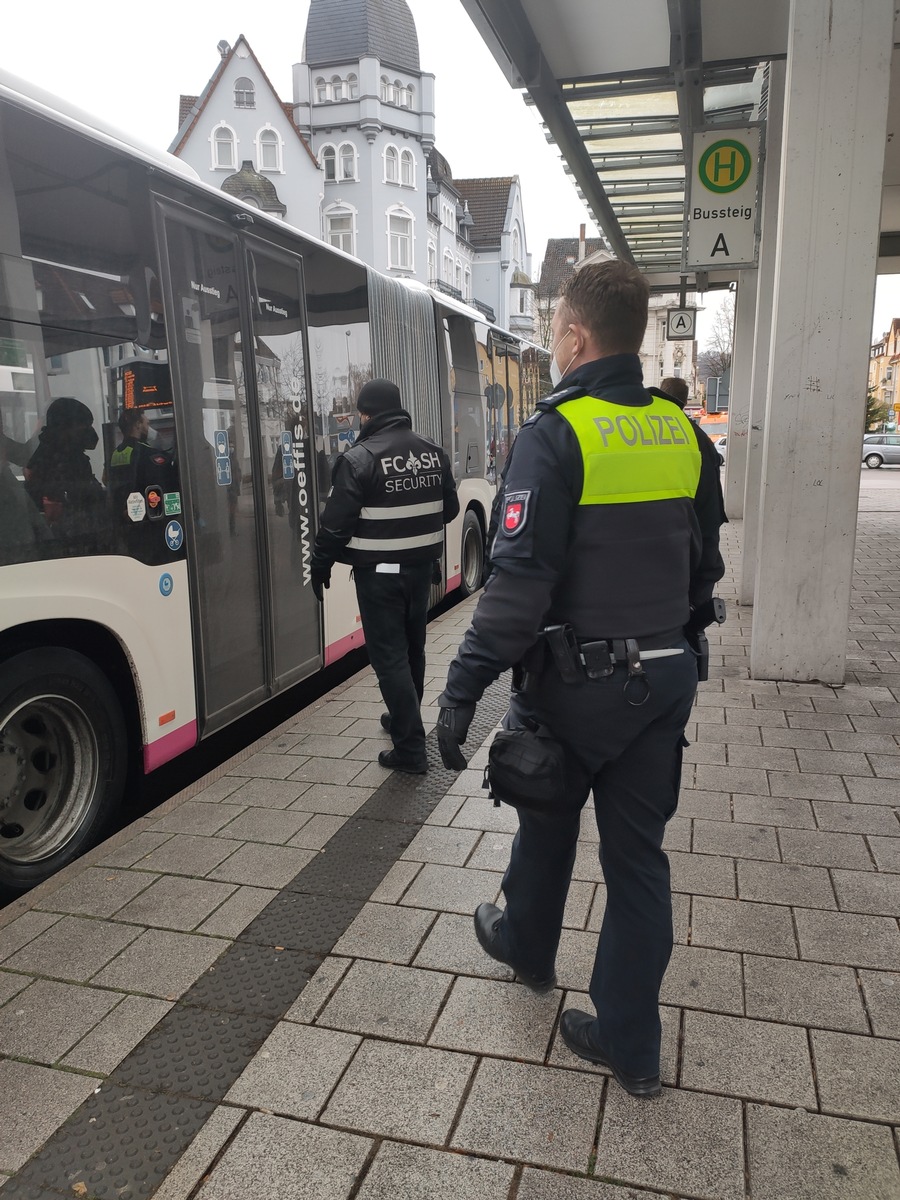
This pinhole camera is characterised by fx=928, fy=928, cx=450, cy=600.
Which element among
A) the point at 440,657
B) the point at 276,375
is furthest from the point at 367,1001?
the point at 440,657

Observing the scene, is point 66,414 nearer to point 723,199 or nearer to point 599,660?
point 599,660

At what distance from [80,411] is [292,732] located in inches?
95.6

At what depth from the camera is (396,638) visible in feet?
15.6

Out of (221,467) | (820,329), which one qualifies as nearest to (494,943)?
(221,467)

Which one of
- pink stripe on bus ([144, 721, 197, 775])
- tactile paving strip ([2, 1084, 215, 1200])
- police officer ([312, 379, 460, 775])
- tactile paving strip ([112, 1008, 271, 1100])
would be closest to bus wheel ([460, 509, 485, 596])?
police officer ([312, 379, 460, 775])

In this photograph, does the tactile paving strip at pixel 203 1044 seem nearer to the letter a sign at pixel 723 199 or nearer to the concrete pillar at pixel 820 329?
the concrete pillar at pixel 820 329

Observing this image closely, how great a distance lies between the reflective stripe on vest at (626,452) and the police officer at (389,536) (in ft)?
7.90

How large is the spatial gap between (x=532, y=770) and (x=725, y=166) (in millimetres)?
8438

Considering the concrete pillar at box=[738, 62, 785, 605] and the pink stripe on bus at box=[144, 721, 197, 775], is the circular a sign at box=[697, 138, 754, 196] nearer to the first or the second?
the concrete pillar at box=[738, 62, 785, 605]

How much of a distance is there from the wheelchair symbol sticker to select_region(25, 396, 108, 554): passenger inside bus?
0.46 metres

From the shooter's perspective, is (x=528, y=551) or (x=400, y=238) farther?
(x=400, y=238)

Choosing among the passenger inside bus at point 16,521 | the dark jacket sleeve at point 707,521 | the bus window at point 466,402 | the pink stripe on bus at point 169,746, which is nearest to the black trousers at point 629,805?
the dark jacket sleeve at point 707,521

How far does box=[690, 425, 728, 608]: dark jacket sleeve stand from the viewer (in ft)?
8.45

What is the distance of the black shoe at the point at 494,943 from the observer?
2.82 meters
